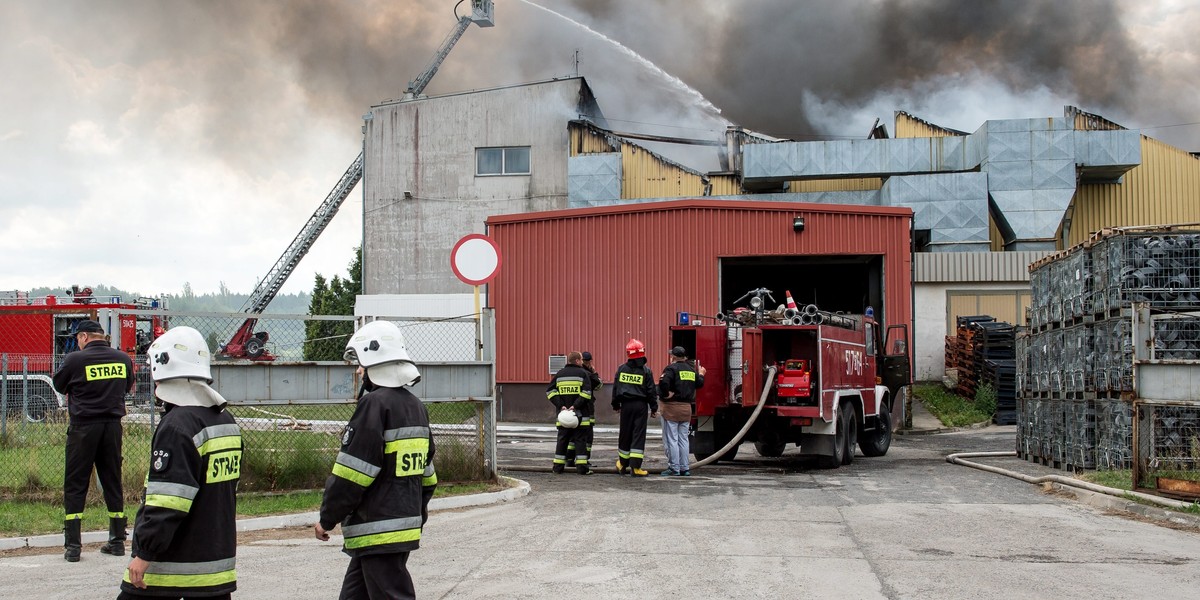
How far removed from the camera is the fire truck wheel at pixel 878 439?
17.4m

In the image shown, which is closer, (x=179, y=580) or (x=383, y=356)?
(x=179, y=580)

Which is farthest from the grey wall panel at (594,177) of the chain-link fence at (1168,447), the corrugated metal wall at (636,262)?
the chain-link fence at (1168,447)

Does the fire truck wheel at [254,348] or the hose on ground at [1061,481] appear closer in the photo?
the hose on ground at [1061,481]

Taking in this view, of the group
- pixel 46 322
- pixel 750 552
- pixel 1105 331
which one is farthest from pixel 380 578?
pixel 46 322

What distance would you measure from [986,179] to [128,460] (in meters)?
30.0

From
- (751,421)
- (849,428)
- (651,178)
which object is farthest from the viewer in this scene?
(651,178)

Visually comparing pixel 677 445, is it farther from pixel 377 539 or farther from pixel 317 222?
pixel 317 222

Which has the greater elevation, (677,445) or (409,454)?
(409,454)

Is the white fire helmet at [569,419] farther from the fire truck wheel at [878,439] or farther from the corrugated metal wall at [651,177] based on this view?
the corrugated metal wall at [651,177]

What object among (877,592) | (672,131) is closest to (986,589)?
(877,592)

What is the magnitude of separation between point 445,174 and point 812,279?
18.1 m

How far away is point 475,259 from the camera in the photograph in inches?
482

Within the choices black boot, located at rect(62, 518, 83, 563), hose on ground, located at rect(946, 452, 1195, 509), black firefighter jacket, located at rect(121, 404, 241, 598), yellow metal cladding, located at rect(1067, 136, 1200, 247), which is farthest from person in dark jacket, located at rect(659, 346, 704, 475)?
yellow metal cladding, located at rect(1067, 136, 1200, 247)

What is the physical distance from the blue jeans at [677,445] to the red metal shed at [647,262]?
9.90m
